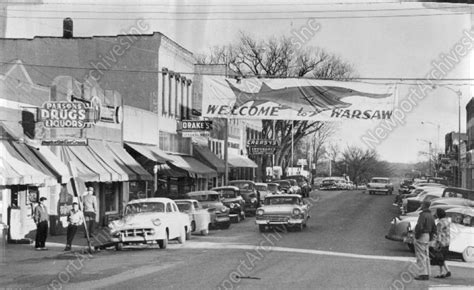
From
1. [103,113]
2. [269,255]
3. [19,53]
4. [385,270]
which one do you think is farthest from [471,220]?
[19,53]

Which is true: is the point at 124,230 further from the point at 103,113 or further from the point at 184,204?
the point at 103,113

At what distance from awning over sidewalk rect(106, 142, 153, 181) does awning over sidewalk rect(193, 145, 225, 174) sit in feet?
46.2

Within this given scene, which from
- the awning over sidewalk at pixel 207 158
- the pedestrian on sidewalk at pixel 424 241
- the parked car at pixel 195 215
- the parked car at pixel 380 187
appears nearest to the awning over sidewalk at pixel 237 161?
the awning over sidewalk at pixel 207 158

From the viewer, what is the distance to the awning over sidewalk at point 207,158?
44906mm

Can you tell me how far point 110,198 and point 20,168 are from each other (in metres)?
11.3

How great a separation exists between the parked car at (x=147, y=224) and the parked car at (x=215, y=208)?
19.9 ft

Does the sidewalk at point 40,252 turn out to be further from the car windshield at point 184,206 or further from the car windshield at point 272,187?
the car windshield at point 272,187

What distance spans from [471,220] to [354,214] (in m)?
18.0

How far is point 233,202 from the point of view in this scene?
3055 cm

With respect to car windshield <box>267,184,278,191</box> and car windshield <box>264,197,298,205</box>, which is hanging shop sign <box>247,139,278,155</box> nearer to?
car windshield <box>267,184,278,191</box>

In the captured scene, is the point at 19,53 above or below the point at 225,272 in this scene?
above

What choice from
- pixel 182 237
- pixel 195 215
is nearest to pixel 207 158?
pixel 195 215

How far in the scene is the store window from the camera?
29.3m

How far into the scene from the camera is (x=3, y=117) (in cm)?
2028
